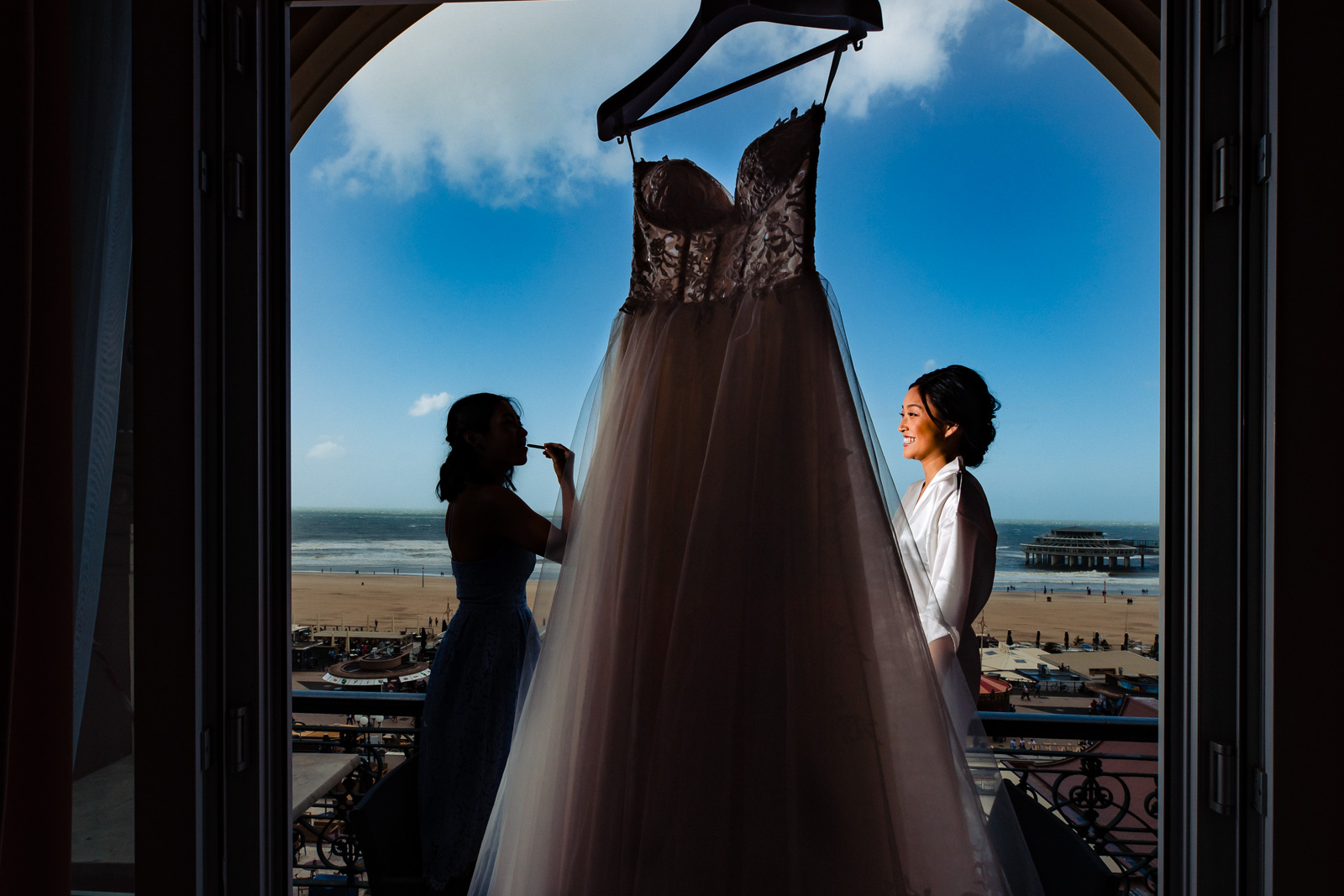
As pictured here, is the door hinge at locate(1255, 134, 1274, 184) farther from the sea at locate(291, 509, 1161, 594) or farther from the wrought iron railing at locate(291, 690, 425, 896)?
the wrought iron railing at locate(291, 690, 425, 896)

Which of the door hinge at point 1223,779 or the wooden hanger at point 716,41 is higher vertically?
the wooden hanger at point 716,41

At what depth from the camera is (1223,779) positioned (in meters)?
0.63

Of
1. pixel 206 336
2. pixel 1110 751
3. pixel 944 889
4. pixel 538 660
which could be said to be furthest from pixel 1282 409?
pixel 206 336

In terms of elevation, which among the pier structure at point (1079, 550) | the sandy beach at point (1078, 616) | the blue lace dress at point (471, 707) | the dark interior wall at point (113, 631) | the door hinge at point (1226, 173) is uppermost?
the door hinge at point (1226, 173)

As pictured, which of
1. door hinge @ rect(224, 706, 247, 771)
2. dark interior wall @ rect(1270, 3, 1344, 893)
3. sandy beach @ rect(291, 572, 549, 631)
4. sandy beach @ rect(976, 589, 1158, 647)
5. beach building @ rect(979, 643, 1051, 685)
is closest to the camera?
dark interior wall @ rect(1270, 3, 1344, 893)

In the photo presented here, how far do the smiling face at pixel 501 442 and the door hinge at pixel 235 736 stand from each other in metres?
0.76

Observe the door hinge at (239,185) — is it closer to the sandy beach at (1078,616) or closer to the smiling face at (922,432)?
the smiling face at (922,432)

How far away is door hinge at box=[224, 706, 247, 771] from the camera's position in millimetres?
689

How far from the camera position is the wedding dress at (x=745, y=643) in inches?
24.8

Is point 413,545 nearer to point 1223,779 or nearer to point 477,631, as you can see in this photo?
point 477,631

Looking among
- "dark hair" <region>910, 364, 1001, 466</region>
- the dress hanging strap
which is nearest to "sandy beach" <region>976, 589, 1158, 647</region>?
"dark hair" <region>910, 364, 1001, 466</region>

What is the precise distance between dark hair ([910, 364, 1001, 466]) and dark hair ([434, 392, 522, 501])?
1.03 m

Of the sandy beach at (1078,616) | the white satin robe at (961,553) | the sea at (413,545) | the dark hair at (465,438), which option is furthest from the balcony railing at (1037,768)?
the sandy beach at (1078,616)

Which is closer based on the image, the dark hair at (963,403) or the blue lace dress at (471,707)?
the blue lace dress at (471,707)
